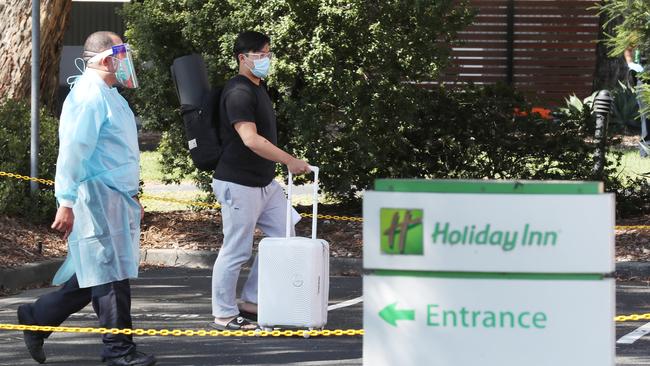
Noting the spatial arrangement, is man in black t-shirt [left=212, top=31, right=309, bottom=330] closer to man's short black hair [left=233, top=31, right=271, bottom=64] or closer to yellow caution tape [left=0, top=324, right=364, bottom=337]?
man's short black hair [left=233, top=31, right=271, bottom=64]

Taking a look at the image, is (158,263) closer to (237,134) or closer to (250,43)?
(237,134)

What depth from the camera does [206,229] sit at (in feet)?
41.0

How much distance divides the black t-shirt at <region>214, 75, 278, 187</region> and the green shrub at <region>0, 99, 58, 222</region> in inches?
155

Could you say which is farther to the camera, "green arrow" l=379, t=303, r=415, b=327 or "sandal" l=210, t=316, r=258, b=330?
"sandal" l=210, t=316, r=258, b=330

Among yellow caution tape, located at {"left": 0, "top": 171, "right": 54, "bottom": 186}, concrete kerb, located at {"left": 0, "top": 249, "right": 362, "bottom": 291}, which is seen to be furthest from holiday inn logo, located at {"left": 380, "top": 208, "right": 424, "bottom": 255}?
yellow caution tape, located at {"left": 0, "top": 171, "right": 54, "bottom": 186}

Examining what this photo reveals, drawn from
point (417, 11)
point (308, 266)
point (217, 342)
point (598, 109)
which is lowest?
point (217, 342)

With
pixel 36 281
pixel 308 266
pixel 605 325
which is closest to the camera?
pixel 605 325

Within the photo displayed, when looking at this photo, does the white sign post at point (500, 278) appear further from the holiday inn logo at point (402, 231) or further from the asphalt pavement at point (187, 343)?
the asphalt pavement at point (187, 343)

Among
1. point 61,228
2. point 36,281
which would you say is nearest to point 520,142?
point 36,281

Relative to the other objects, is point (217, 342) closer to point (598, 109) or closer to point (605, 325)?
point (605, 325)

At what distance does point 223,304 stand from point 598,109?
19.8 feet

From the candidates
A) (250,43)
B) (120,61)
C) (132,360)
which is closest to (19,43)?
(250,43)

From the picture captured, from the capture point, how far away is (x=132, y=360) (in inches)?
288

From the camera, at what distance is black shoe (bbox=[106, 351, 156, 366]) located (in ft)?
24.0
